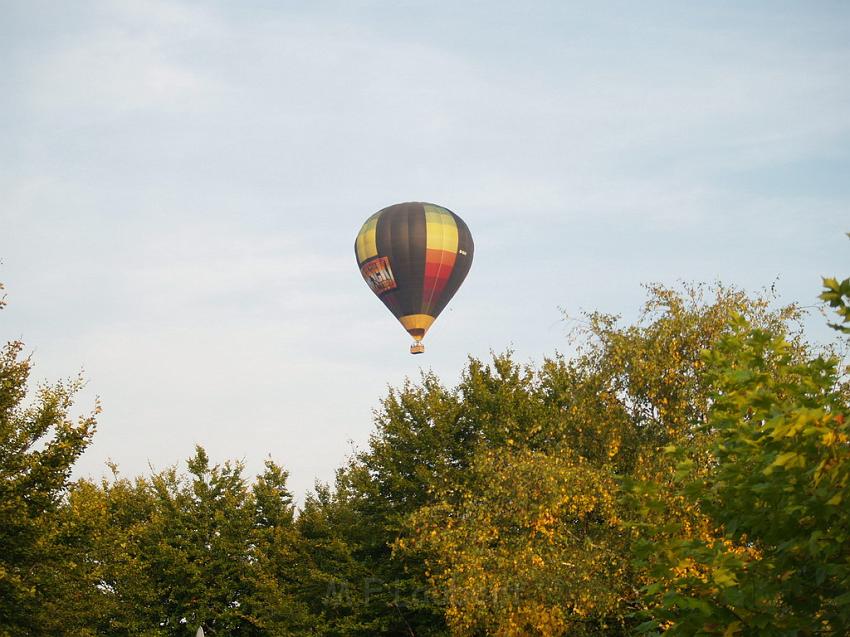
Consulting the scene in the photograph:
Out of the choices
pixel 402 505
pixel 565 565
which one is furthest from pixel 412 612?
pixel 565 565

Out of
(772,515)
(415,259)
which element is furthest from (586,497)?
(415,259)

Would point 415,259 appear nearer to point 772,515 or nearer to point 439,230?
point 439,230

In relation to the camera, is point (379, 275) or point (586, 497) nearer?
point (586, 497)

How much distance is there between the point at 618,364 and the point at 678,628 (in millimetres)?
15335

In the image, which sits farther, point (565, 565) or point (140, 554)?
point (140, 554)

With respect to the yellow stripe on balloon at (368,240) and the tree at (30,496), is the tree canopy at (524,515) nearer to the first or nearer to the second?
the tree at (30,496)

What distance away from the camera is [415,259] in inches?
2338

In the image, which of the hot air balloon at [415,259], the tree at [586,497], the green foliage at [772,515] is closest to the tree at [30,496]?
the tree at [586,497]

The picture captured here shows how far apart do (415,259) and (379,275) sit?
8.92 ft

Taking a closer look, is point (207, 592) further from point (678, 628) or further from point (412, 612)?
point (678, 628)

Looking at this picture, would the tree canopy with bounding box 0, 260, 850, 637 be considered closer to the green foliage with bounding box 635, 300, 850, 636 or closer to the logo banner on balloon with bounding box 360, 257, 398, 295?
the green foliage with bounding box 635, 300, 850, 636

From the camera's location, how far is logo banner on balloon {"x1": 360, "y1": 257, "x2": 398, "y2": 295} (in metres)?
60.1

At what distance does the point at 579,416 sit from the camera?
26344mm

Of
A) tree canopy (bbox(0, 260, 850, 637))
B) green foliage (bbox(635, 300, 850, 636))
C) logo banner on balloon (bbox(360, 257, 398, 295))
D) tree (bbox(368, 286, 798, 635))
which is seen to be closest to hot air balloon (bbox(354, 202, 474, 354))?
logo banner on balloon (bbox(360, 257, 398, 295))
